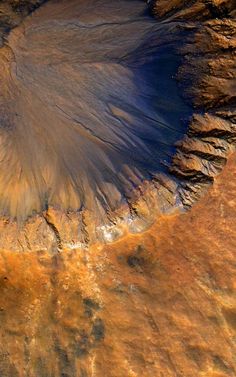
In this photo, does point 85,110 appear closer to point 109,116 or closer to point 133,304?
point 109,116

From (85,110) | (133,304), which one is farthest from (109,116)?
(133,304)

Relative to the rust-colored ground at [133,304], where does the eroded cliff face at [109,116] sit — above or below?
above

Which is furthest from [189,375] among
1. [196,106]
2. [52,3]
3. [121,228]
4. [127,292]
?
[52,3]

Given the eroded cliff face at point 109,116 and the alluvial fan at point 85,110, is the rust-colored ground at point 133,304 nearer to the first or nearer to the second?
the eroded cliff face at point 109,116

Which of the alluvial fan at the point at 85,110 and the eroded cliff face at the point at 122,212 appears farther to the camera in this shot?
the alluvial fan at the point at 85,110

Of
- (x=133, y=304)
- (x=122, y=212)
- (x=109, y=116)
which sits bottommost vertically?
(x=133, y=304)

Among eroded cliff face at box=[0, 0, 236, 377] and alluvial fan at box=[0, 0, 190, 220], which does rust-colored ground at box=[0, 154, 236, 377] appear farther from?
alluvial fan at box=[0, 0, 190, 220]

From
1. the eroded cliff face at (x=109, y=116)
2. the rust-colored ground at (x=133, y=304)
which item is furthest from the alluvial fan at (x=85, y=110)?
the rust-colored ground at (x=133, y=304)

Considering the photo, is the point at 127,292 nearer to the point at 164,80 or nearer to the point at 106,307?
the point at 106,307
